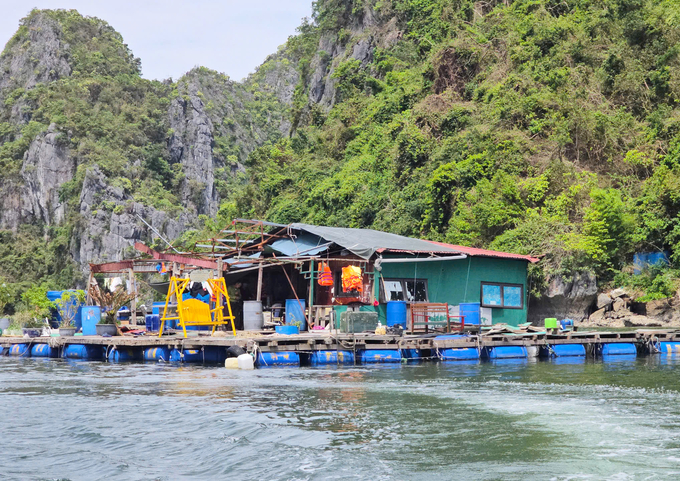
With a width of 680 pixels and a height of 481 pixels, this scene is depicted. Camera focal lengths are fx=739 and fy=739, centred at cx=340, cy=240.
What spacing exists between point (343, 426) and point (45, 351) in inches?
590

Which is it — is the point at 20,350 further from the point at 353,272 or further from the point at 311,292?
the point at 353,272

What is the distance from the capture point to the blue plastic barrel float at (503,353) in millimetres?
20578

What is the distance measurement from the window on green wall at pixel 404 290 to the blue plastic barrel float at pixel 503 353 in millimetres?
3259

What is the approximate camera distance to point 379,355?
19.4 m

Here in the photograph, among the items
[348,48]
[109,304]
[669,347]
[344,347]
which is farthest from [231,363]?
[348,48]

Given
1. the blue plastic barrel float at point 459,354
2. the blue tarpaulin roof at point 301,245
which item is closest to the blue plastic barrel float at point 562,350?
the blue plastic barrel float at point 459,354

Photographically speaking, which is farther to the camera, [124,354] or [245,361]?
[124,354]

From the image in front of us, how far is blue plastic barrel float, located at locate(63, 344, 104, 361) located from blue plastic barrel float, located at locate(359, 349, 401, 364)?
8108 millimetres

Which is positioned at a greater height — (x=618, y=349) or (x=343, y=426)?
(x=618, y=349)

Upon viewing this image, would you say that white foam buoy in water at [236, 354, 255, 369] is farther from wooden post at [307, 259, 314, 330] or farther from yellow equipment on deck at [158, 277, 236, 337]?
wooden post at [307, 259, 314, 330]

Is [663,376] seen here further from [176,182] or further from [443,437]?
[176,182]

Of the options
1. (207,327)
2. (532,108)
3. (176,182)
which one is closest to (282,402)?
(207,327)

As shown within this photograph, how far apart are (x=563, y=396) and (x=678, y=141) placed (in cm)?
2016

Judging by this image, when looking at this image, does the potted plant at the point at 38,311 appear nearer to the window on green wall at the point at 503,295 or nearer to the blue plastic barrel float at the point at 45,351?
the blue plastic barrel float at the point at 45,351
